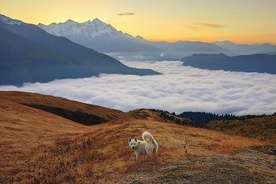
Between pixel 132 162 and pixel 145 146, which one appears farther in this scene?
pixel 145 146

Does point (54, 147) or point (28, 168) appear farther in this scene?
point (54, 147)

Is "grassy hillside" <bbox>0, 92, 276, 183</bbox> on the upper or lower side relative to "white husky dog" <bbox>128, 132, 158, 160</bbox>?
lower

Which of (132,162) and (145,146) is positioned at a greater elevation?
(145,146)

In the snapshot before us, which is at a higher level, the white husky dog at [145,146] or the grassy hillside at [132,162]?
the white husky dog at [145,146]

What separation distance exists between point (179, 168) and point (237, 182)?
12.4ft

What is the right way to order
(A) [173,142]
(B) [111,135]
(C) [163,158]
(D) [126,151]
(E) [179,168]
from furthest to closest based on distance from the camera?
(B) [111,135]
(A) [173,142]
(D) [126,151]
(C) [163,158]
(E) [179,168]

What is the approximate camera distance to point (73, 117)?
11475 centimetres

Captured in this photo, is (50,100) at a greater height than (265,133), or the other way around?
(50,100)

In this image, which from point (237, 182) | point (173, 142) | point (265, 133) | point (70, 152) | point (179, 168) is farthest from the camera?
point (265, 133)

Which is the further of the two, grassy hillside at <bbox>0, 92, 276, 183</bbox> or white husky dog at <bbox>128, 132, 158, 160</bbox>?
white husky dog at <bbox>128, 132, 158, 160</bbox>

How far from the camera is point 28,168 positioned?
27047 millimetres

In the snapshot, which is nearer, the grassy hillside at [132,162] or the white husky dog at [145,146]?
the grassy hillside at [132,162]

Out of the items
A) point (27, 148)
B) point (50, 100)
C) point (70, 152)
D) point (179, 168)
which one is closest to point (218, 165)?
point (179, 168)

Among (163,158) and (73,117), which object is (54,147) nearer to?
(163,158)
